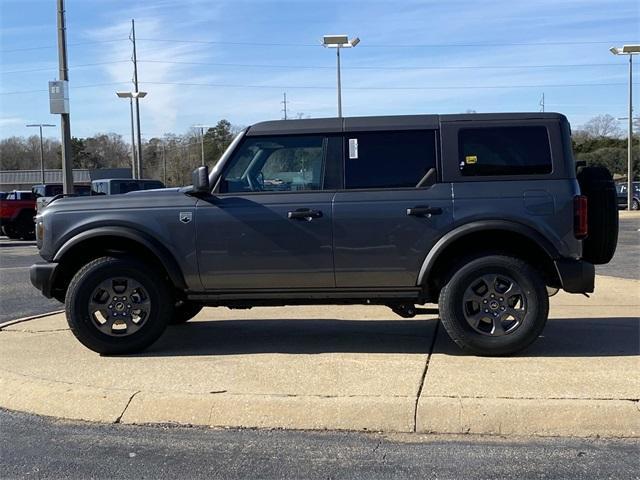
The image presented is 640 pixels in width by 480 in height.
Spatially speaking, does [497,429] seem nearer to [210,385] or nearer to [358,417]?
[358,417]

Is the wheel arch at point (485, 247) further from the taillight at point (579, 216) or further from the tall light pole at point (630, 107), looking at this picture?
the tall light pole at point (630, 107)

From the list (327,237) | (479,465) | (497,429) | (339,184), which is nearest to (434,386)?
(497,429)

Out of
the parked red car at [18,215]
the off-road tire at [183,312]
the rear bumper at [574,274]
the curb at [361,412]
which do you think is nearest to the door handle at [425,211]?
the rear bumper at [574,274]

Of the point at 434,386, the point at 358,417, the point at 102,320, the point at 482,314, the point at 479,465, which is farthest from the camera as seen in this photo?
the point at 102,320

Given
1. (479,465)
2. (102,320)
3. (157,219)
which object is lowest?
(479,465)

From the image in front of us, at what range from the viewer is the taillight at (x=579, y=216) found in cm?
525

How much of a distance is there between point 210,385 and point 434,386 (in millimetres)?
1583

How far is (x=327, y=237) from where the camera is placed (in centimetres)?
543

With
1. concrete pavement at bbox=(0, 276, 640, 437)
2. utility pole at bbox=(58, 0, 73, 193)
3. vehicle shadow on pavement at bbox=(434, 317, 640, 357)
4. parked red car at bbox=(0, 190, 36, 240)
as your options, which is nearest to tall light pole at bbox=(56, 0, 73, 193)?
utility pole at bbox=(58, 0, 73, 193)

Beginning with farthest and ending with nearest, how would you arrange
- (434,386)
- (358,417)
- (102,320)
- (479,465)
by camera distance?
1. (102,320)
2. (434,386)
3. (358,417)
4. (479,465)

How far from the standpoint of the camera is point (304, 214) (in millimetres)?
5418

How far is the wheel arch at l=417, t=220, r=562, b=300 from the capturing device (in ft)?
17.3

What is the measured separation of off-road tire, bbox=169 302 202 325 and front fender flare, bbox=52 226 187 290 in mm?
1175

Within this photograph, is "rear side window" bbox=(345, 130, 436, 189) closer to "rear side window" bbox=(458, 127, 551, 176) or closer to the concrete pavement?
"rear side window" bbox=(458, 127, 551, 176)
